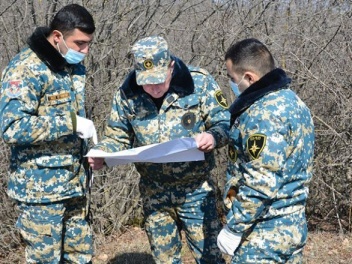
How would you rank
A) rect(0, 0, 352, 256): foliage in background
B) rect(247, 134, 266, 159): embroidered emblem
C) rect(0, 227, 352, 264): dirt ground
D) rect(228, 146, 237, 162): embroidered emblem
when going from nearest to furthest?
1. rect(247, 134, 266, 159): embroidered emblem
2. rect(228, 146, 237, 162): embroidered emblem
3. rect(0, 227, 352, 264): dirt ground
4. rect(0, 0, 352, 256): foliage in background

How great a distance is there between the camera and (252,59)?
3.06 metres

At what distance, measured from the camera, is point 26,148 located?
12.1 ft

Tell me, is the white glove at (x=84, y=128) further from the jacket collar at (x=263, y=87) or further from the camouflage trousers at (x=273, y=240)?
the camouflage trousers at (x=273, y=240)

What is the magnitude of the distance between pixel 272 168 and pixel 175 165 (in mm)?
971

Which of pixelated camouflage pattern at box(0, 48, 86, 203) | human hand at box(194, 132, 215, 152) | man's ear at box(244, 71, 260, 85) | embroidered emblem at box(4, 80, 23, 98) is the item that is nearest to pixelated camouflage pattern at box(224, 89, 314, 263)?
man's ear at box(244, 71, 260, 85)

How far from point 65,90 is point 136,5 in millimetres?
2295

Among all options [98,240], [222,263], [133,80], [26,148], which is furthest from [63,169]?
[98,240]

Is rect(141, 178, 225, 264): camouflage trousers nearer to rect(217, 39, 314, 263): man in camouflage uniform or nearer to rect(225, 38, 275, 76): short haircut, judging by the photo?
rect(217, 39, 314, 263): man in camouflage uniform

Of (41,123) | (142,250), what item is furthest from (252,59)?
(142,250)

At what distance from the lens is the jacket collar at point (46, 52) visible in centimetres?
364

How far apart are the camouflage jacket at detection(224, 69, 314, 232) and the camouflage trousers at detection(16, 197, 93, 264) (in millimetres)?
1300

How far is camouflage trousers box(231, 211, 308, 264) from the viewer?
305 cm

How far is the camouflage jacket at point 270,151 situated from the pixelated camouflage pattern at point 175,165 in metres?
0.58

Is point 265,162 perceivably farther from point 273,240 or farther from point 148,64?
point 148,64
